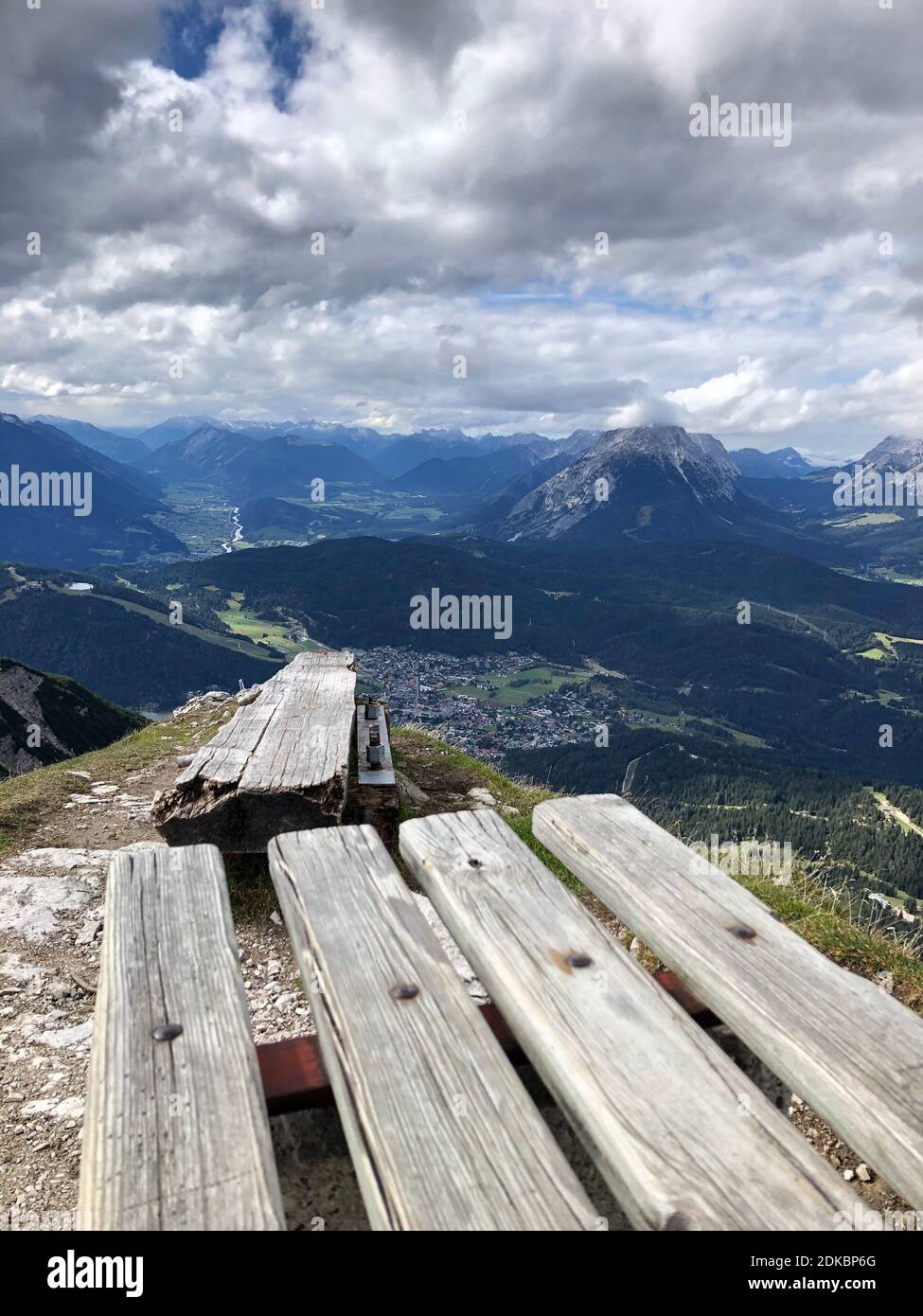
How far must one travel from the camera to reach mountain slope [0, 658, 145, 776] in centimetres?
6856

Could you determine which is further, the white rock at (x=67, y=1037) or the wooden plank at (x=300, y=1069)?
the white rock at (x=67, y=1037)

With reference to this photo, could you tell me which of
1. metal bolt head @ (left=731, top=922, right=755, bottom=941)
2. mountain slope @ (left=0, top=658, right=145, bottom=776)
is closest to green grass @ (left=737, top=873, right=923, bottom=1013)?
metal bolt head @ (left=731, top=922, right=755, bottom=941)

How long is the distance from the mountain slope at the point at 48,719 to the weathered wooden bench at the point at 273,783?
66.3 meters

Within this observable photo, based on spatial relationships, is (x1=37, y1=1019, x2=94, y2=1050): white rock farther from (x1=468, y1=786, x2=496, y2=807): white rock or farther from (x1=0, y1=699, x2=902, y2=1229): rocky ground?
(x1=468, y1=786, x2=496, y2=807): white rock

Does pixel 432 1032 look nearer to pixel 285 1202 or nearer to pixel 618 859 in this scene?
pixel 285 1202

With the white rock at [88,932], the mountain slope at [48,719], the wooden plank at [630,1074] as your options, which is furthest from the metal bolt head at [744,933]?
the mountain slope at [48,719]

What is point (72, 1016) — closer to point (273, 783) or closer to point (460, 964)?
point (273, 783)

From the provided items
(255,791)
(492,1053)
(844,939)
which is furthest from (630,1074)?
(844,939)

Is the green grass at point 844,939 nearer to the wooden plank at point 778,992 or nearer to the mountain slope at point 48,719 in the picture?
the wooden plank at point 778,992

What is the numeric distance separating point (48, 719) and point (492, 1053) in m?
84.1

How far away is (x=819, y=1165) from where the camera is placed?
161 centimetres

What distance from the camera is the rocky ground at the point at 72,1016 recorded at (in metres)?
2.27

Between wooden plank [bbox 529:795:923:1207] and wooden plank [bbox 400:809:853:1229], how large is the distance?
6.8 inches

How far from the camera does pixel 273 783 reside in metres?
6.30
